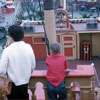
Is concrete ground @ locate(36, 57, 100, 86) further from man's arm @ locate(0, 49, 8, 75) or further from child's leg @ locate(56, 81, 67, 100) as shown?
man's arm @ locate(0, 49, 8, 75)

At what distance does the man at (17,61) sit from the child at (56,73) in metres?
0.31

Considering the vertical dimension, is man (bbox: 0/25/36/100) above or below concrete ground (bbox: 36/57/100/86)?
above

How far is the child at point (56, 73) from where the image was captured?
3361mm

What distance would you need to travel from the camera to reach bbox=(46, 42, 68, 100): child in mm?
3361

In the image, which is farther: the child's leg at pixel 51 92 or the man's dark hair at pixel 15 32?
the child's leg at pixel 51 92

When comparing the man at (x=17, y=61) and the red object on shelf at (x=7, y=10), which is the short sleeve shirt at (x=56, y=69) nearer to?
the man at (x=17, y=61)

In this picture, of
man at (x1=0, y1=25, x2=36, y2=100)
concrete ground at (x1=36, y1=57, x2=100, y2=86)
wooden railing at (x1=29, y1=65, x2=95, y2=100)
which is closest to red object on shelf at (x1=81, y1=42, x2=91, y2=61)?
concrete ground at (x1=36, y1=57, x2=100, y2=86)

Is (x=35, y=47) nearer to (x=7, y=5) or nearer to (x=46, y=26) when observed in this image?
(x=46, y=26)

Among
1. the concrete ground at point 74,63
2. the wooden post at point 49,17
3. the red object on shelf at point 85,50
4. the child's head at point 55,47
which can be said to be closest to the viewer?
the child's head at point 55,47

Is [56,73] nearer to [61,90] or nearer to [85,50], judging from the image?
[61,90]

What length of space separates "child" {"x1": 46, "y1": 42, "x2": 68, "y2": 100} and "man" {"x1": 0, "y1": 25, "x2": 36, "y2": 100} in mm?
306

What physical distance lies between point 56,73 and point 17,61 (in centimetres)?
58

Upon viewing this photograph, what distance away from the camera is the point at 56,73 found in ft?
11.1

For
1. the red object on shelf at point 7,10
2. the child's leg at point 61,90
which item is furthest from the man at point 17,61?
the red object on shelf at point 7,10
